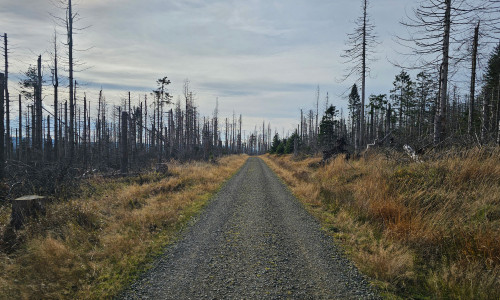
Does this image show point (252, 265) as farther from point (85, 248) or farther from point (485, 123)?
point (485, 123)

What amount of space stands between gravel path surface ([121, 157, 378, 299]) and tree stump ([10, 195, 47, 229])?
3.79m

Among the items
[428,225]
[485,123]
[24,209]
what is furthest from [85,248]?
[485,123]

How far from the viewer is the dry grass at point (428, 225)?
3.38m

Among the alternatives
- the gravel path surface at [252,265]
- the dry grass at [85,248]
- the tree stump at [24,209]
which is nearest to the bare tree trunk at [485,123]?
the gravel path surface at [252,265]

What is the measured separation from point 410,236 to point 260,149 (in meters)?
116

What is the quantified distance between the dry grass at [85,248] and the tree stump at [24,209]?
0.25 metres

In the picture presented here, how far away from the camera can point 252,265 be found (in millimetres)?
4141

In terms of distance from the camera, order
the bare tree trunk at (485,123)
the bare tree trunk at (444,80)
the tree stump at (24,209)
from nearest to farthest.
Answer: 1. the tree stump at (24,209)
2. the bare tree trunk at (485,123)
3. the bare tree trunk at (444,80)

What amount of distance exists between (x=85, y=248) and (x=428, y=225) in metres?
6.84

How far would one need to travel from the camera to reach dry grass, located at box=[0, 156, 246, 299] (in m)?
3.45

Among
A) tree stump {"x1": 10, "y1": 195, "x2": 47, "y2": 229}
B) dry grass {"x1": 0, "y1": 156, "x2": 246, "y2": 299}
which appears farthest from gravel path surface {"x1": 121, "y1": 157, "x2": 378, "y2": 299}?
tree stump {"x1": 10, "y1": 195, "x2": 47, "y2": 229}

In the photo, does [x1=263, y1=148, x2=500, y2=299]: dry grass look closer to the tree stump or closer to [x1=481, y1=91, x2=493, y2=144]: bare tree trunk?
[x1=481, y1=91, x2=493, y2=144]: bare tree trunk

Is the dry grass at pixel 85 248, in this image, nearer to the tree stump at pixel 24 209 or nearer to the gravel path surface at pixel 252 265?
the tree stump at pixel 24 209

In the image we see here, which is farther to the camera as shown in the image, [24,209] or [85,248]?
[24,209]
